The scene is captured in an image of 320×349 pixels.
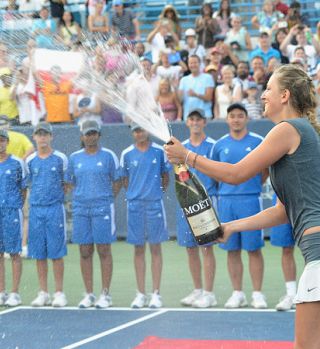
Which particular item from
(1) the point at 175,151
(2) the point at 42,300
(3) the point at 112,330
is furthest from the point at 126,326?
(1) the point at 175,151

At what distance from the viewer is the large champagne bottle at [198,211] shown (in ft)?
17.7

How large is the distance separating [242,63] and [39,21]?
3.93 metres

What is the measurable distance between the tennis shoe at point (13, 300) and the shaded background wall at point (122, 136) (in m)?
3.57

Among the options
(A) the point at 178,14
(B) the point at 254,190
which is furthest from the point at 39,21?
(B) the point at 254,190

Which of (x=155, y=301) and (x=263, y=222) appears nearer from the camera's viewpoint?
(x=263, y=222)

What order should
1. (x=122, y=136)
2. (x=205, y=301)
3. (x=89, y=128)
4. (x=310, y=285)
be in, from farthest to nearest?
(x=122, y=136) → (x=89, y=128) → (x=205, y=301) → (x=310, y=285)

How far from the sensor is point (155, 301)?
411 inches

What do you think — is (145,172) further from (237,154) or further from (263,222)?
(263,222)

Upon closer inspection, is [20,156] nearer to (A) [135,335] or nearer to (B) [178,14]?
(A) [135,335]

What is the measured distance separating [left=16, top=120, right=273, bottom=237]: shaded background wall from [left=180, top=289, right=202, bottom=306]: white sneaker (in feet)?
11.0

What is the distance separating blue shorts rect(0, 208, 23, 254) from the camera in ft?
35.8

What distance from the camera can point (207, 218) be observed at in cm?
540

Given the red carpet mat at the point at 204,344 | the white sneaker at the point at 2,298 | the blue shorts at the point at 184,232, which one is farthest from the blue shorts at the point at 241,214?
the white sneaker at the point at 2,298

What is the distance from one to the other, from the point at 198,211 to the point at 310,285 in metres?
0.76
